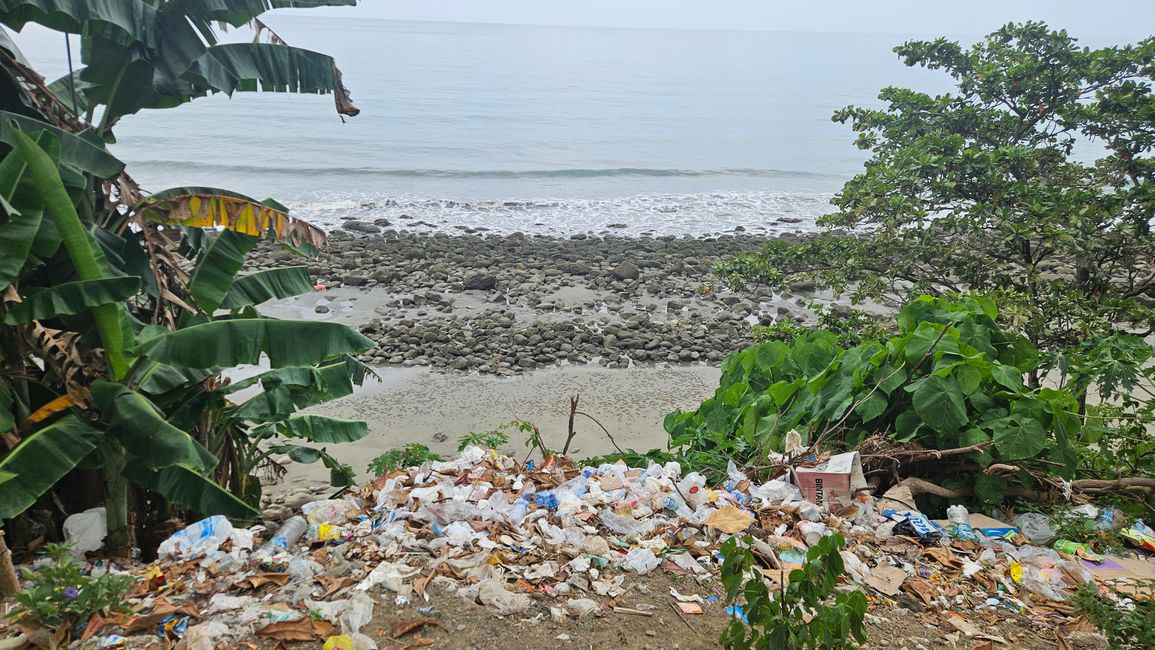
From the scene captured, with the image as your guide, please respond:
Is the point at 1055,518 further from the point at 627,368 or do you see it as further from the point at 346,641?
the point at 627,368

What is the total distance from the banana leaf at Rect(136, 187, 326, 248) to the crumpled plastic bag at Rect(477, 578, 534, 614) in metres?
3.23

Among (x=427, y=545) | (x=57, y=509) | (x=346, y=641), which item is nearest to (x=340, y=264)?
(x=57, y=509)

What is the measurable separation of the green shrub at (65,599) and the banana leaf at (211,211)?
264cm

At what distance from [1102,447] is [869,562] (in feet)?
7.03

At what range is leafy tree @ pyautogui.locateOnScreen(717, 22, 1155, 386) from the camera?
6.16 m

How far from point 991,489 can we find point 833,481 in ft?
3.16

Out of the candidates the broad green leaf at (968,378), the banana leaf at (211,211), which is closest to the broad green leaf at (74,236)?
the banana leaf at (211,211)

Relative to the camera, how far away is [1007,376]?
4.80 metres

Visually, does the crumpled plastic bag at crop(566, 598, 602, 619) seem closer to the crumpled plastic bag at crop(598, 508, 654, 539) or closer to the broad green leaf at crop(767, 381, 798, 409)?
the crumpled plastic bag at crop(598, 508, 654, 539)

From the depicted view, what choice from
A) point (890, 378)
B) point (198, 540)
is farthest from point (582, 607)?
point (890, 378)

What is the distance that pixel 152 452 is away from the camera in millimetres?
4094

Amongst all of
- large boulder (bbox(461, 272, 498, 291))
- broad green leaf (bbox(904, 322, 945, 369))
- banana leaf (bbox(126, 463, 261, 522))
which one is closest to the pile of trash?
banana leaf (bbox(126, 463, 261, 522))

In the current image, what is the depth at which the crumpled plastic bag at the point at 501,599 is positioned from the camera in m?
3.46

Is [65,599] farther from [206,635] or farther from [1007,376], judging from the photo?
[1007,376]
